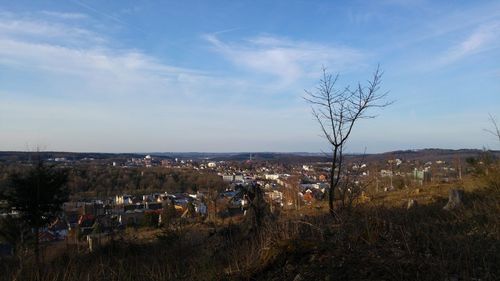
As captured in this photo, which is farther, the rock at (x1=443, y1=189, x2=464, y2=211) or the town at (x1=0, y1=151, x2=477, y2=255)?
the town at (x1=0, y1=151, x2=477, y2=255)

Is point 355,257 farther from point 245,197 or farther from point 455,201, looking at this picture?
point 455,201

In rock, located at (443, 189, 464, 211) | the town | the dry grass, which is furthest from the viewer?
the town

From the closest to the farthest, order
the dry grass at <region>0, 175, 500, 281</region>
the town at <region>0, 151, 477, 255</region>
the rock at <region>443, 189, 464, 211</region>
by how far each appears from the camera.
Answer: the dry grass at <region>0, 175, 500, 281</region>, the rock at <region>443, 189, 464, 211</region>, the town at <region>0, 151, 477, 255</region>

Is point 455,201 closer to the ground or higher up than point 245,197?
closer to the ground

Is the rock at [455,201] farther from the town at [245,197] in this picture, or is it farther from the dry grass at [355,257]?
the dry grass at [355,257]

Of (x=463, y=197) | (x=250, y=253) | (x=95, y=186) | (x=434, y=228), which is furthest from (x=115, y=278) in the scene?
(x=95, y=186)

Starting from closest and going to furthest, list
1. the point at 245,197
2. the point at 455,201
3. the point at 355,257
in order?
the point at 355,257 < the point at 245,197 < the point at 455,201

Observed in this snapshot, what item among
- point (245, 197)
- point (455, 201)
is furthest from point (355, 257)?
point (455, 201)

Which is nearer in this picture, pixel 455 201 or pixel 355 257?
pixel 355 257

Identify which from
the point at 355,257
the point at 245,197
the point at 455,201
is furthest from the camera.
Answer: the point at 455,201

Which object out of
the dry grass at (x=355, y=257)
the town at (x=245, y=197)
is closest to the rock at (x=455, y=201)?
the town at (x=245, y=197)

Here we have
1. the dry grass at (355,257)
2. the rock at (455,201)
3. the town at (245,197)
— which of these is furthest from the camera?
the town at (245,197)

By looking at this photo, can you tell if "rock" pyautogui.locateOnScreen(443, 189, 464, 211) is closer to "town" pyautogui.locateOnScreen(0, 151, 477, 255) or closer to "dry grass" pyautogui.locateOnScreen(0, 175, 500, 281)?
"town" pyautogui.locateOnScreen(0, 151, 477, 255)

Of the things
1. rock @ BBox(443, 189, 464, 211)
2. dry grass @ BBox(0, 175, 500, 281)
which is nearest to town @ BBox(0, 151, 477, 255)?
rock @ BBox(443, 189, 464, 211)
